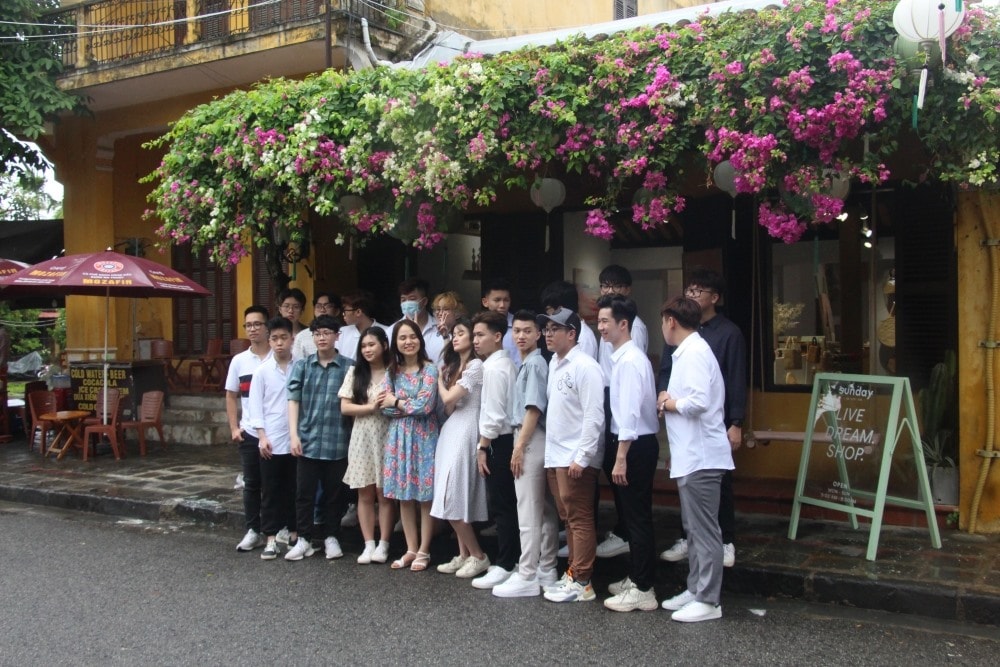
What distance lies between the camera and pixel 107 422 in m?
11.7

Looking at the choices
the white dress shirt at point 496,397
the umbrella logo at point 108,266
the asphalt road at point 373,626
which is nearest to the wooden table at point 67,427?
the umbrella logo at point 108,266

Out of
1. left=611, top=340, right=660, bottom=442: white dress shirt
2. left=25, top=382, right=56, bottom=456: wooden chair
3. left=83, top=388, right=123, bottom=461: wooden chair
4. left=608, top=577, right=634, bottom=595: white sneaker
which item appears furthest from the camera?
left=25, top=382, right=56, bottom=456: wooden chair

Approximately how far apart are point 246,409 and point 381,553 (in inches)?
59.3

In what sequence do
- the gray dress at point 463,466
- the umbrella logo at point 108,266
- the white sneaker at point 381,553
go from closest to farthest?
the gray dress at point 463,466 → the white sneaker at point 381,553 → the umbrella logo at point 108,266

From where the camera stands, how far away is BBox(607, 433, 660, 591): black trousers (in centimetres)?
555

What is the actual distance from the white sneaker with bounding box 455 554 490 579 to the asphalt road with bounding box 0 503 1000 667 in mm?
67

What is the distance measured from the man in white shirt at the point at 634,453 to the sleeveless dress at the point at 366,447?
6.14 ft

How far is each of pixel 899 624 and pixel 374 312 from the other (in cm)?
487

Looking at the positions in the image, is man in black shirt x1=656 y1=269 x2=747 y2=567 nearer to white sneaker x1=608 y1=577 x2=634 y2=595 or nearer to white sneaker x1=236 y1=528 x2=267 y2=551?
white sneaker x1=608 y1=577 x2=634 y2=595

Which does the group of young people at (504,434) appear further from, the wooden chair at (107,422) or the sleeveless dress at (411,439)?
the wooden chair at (107,422)

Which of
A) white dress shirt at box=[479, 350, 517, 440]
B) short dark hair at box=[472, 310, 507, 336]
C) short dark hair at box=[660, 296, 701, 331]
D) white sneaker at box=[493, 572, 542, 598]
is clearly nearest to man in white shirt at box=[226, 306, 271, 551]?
short dark hair at box=[472, 310, 507, 336]

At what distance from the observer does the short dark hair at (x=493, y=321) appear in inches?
241

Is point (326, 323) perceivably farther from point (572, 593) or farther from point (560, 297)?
point (572, 593)

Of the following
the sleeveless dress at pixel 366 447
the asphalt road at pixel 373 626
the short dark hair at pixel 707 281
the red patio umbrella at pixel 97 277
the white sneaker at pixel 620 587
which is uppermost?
the red patio umbrella at pixel 97 277
